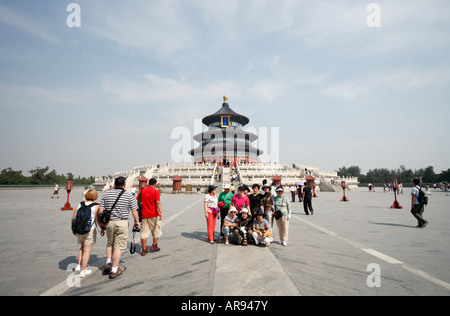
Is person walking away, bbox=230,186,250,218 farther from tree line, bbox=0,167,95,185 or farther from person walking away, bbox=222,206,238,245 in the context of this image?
tree line, bbox=0,167,95,185

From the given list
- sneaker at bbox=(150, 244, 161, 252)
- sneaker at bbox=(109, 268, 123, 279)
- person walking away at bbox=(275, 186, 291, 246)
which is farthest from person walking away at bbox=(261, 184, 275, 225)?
sneaker at bbox=(109, 268, 123, 279)

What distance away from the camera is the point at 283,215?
20.0ft

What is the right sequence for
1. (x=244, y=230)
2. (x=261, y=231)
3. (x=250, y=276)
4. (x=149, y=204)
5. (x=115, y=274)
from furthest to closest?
(x=261, y=231), (x=244, y=230), (x=149, y=204), (x=115, y=274), (x=250, y=276)

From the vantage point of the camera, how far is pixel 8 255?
508 cm

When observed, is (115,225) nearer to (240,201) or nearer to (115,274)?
(115,274)

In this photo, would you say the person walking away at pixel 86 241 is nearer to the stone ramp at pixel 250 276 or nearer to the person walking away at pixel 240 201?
the stone ramp at pixel 250 276

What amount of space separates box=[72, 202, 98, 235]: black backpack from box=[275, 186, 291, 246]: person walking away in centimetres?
446

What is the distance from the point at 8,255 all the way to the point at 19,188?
48.2 metres

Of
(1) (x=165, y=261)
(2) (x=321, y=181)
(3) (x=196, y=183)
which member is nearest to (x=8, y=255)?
(1) (x=165, y=261)

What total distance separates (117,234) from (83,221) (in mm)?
636

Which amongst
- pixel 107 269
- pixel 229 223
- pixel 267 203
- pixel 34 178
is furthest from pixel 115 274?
pixel 34 178

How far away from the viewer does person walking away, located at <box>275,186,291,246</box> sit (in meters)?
5.85

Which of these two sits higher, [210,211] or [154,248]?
[210,211]

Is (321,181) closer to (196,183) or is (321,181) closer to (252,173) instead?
(252,173)
